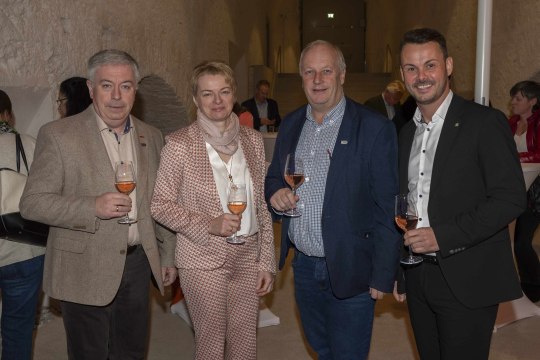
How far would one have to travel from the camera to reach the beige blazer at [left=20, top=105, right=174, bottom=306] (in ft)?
7.60

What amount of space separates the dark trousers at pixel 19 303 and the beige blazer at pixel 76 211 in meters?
0.61

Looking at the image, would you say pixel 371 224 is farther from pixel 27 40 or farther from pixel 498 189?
pixel 27 40

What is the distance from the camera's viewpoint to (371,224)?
248 cm

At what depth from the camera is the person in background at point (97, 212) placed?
7.63 feet

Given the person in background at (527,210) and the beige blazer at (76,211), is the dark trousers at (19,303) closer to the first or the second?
the beige blazer at (76,211)

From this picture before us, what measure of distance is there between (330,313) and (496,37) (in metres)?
7.55

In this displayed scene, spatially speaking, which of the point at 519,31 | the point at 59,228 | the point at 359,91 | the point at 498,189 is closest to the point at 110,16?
the point at 59,228

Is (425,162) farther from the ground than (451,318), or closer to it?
farther from the ground

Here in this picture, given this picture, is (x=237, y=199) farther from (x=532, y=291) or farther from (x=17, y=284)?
(x=532, y=291)

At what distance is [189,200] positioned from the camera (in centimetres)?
250

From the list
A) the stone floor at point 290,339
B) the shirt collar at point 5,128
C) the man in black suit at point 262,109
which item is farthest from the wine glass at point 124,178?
the man in black suit at point 262,109

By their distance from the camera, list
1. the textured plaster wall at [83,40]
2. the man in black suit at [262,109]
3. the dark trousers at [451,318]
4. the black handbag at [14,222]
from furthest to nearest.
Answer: the man in black suit at [262,109], the textured plaster wall at [83,40], the black handbag at [14,222], the dark trousers at [451,318]

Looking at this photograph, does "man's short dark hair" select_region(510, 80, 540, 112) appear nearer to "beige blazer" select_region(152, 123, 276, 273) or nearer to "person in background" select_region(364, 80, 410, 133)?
"person in background" select_region(364, 80, 410, 133)

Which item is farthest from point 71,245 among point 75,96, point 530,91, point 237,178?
point 530,91
